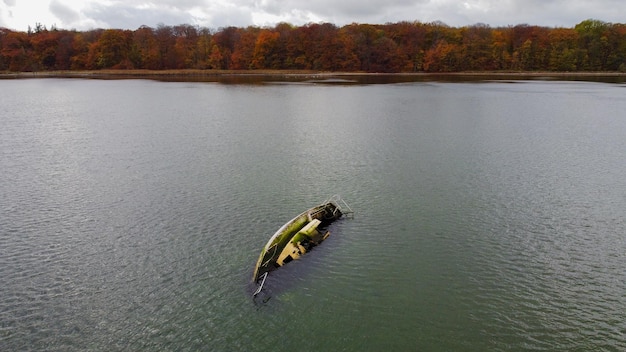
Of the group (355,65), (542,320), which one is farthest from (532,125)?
(355,65)

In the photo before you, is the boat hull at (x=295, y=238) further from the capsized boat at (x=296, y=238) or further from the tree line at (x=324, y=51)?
the tree line at (x=324, y=51)

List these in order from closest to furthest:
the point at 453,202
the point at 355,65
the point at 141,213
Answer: the point at 141,213, the point at 453,202, the point at 355,65

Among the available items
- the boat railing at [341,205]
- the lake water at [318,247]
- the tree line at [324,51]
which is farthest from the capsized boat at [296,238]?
the tree line at [324,51]

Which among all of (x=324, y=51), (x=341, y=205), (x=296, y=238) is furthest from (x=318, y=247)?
(x=324, y=51)

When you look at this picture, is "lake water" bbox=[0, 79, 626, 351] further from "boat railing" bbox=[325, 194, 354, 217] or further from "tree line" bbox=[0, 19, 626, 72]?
"tree line" bbox=[0, 19, 626, 72]

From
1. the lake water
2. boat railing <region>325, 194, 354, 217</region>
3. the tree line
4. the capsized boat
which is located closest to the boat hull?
the capsized boat

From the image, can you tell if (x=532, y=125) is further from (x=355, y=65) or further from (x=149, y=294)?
(x=355, y=65)

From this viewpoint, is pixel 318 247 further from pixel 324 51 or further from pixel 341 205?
pixel 324 51
